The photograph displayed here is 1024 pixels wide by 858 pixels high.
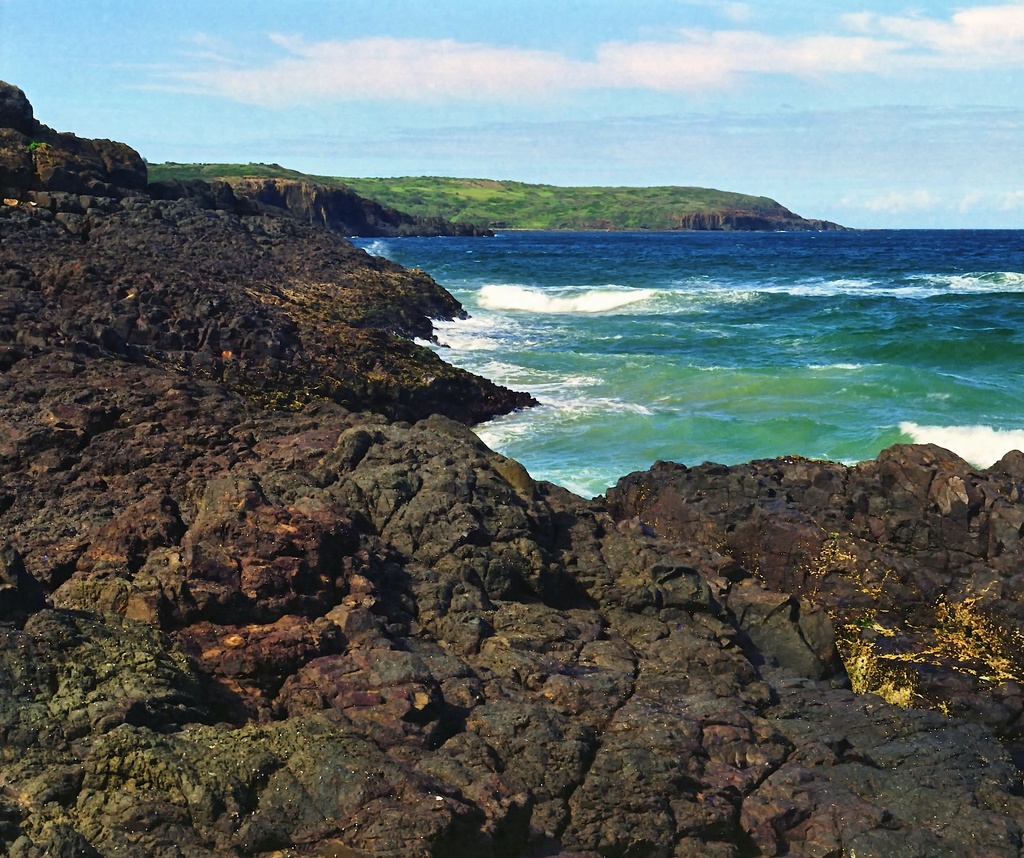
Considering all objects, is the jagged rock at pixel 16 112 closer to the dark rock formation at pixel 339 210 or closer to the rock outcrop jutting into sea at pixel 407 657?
the rock outcrop jutting into sea at pixel 407 657

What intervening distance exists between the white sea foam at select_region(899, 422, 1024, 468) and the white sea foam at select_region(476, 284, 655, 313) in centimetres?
3200

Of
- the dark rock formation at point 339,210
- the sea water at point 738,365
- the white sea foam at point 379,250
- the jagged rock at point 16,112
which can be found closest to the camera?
the sea water at point 738,365

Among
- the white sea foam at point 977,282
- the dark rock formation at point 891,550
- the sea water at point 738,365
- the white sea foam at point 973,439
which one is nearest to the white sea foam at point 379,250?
the sea water at point 738,365

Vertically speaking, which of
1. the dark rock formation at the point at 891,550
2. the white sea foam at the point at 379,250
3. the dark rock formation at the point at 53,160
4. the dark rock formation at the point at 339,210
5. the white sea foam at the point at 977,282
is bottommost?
the dark rock formation at the point at 891,550

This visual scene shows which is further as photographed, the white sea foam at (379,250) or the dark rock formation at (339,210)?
the dark rock formation at (339,210)

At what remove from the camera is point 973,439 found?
24547 mm

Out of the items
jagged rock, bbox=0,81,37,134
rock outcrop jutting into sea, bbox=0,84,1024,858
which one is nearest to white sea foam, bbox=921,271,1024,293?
jagged rock, bbox=0,81,37,134

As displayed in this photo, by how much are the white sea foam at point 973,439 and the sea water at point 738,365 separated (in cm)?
6

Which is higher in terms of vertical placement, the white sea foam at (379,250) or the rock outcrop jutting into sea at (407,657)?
the white sea foam at (379,250)

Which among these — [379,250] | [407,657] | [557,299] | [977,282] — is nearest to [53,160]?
[557,299]

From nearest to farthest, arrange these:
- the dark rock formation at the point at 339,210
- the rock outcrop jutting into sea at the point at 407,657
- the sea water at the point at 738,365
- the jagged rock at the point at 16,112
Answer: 1. the rock outcrop jutting into sea at the point at 407,657
2. the sea water at the point at 738,365
3. the jagged rock at the point at 16,112
4. the dark rock formation at the point at 339,210

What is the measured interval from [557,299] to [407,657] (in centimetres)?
5254

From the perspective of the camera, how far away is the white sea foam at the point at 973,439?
77.7 ft

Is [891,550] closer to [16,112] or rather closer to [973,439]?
[973,439]
